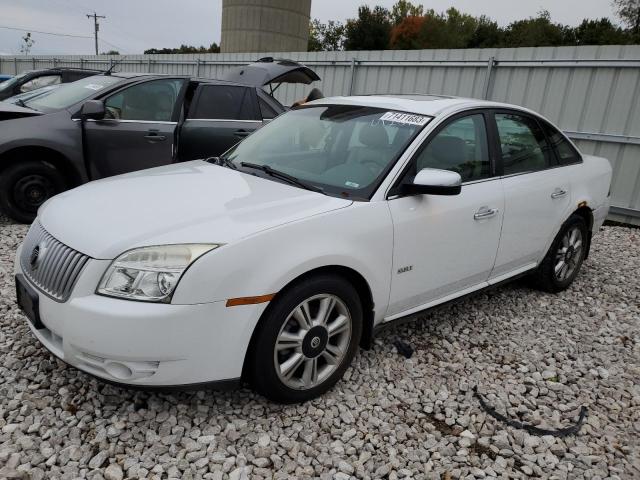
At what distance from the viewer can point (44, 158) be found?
519 cm

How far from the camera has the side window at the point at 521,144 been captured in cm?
361

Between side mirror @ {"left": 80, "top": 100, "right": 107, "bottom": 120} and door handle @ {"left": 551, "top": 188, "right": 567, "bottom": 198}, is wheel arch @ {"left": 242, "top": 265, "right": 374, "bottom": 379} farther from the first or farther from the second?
side mirror @ {"left": 80, "top": 100, "right": 107, "bottom": 120}

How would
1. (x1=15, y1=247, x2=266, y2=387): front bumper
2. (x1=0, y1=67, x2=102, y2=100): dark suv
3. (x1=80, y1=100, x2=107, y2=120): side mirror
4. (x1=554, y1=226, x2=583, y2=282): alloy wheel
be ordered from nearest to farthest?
(x1=15, y1=247, x2=266, y2=387): front bumper
(x1=554, y1=226, x2=583, y2=282): alloy wheel
(x1=80, y1=100, x2=107, y2=120): side mirror
(x1=0, y1=67, x2=102, y2=100): dark suv

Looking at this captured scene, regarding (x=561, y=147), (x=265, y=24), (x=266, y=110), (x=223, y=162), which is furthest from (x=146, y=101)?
(x=265, y=24)

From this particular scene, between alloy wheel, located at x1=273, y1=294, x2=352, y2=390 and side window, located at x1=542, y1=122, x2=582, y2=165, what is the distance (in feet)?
8.52

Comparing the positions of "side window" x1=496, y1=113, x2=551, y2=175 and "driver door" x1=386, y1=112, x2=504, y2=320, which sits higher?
"side window" x1=496, y1=113, x2=551, y2=175

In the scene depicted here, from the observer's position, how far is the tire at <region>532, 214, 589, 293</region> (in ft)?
13.9

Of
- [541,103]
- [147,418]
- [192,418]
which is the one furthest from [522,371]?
[541,103]

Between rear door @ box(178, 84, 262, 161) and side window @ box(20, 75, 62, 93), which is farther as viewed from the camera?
side window @ box(20, 75, 62, 93)

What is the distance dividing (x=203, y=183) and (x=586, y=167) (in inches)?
133

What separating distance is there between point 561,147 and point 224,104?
155 inches

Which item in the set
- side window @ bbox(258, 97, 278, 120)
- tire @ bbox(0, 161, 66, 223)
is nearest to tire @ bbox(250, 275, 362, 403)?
tire @ bbox(0, 161, 66, 223)

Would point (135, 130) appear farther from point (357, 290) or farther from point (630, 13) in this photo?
point (630, 13)

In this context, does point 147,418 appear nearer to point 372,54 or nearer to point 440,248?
point 440,248
